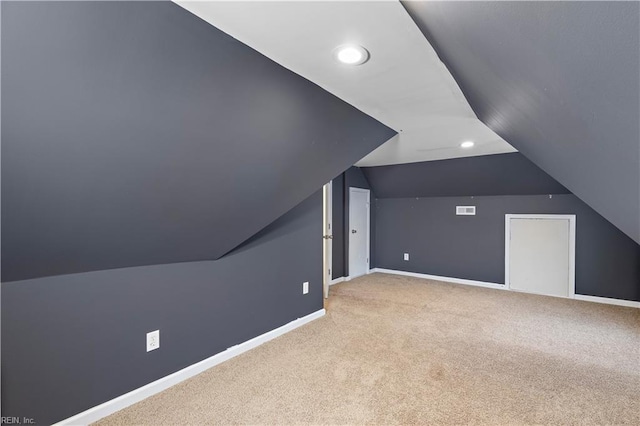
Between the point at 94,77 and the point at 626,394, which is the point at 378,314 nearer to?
the point at 626,394

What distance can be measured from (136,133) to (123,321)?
128cm

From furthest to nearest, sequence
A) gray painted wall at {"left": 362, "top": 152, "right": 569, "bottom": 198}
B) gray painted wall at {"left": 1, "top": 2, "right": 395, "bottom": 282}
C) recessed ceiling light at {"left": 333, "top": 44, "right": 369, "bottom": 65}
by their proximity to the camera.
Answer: gray painted wall at {"left": 362, "top": 152, "right": 569, "bottom": 198} → recessed ceiling light at {"left": 333, "top": 44, "right": 369, "bottom": 65} → gray painted wall at {"left": 1, "top": 2, "right": 395, "bottom": 282}

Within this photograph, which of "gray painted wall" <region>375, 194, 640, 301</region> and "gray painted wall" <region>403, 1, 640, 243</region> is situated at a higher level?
"gray painted wall" <region>403, 1, 640, 243</region>

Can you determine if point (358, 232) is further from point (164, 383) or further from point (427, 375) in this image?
point (164, 383)

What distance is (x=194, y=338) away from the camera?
235 cm

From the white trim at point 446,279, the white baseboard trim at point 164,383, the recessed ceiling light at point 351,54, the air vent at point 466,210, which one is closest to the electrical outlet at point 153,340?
the white baseboard trim at point 164,383

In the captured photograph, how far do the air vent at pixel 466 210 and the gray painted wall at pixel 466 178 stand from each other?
252 millimetres

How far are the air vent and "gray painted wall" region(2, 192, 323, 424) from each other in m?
3.49

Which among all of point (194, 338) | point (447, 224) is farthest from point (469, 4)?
point (447, 224)

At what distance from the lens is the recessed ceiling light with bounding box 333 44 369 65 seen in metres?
1.51

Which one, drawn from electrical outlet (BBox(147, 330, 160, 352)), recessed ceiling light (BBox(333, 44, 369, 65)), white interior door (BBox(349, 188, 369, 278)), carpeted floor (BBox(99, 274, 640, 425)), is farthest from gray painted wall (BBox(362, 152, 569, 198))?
electrical outlet (BBox(147, 330, 160, 352))

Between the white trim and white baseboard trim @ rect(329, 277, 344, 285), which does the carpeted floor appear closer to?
the white trim

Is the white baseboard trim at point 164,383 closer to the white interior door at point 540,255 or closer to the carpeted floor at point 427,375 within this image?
the carpeted floor at point 427,375

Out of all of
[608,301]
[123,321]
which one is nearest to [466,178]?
[608,301]
